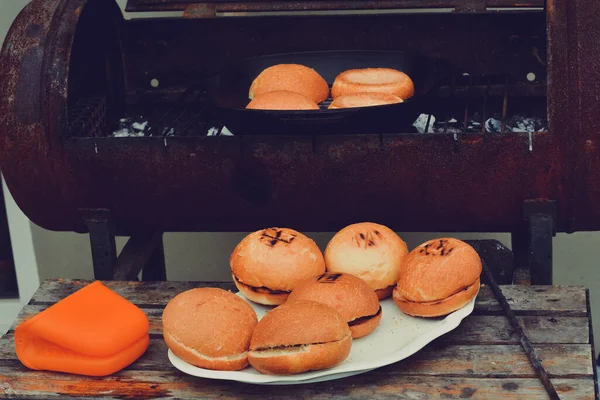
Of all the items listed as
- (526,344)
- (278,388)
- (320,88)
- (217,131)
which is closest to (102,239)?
(217,131)

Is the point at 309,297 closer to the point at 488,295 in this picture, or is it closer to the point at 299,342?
the point at 299,342

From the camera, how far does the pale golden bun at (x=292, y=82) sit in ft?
9.50

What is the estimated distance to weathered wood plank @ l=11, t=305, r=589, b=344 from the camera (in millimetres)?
→ 1937

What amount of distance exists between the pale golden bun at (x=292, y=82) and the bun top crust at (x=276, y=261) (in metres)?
0.93

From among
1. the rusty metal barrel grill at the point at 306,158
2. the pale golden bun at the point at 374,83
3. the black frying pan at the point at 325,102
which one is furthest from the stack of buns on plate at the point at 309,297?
the pale golden bun at the point at 374,83

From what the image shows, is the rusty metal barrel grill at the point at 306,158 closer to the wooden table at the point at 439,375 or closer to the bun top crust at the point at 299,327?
the wooden table at the point at 439,375

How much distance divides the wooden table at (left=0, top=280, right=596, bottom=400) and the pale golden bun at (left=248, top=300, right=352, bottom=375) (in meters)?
0.08

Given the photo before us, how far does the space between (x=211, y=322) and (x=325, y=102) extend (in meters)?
1.43

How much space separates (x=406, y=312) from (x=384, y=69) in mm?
1233

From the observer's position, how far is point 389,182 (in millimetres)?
2615

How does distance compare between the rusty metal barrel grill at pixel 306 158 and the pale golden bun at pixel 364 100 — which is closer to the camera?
the rusty metal barrel grill at pixel 306 158

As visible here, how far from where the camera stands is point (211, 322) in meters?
1.78

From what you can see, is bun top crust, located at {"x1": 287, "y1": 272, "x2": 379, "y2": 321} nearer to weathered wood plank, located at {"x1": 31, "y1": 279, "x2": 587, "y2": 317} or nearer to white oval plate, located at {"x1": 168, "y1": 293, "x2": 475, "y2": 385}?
white oval plate, located at {"x1": 168, "y1": 293, "x2": 475, "y2": 385}

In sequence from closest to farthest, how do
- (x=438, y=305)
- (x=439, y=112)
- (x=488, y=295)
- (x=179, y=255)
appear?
(x=438, y=305), (x=488, y=295), (x=439, y=112), (x=179, y=255)
